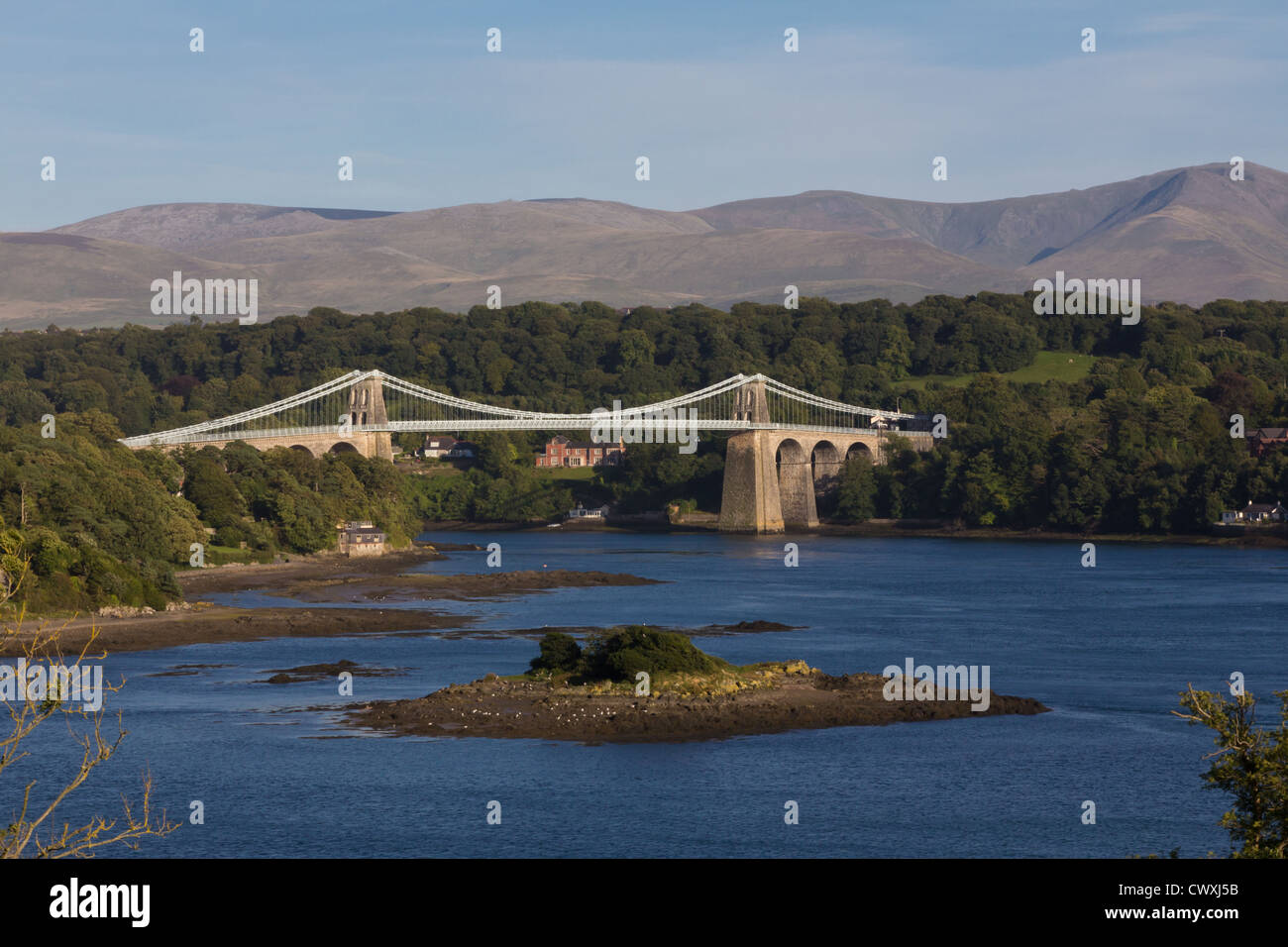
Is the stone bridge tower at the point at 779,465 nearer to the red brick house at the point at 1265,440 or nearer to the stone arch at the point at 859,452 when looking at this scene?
the stone arch at the point at 859,452

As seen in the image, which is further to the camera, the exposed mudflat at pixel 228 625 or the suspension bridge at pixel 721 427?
the suspension bridge at pixel 721 427

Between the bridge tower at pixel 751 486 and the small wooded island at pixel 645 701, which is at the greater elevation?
the bridge tower at pixel 751 486

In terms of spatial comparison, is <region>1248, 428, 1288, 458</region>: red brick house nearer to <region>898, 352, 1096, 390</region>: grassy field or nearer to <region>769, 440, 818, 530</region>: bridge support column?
<region>898, 352, 1096, 390</region>: grassy field

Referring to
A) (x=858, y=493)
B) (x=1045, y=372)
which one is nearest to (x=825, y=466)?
(x=858, y=493)

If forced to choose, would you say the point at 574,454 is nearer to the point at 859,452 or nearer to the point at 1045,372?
the point at 859,452

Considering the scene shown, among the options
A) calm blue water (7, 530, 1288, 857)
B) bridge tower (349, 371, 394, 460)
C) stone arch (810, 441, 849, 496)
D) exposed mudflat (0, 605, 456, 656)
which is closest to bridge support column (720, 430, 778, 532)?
stone arch (810, 441, 849, 496)

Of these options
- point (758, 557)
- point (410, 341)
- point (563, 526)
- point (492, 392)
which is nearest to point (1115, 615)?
point (758, 557)

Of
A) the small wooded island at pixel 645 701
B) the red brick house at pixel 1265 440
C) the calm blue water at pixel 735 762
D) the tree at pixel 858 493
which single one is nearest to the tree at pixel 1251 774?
the calm blue water at pixel 735 762

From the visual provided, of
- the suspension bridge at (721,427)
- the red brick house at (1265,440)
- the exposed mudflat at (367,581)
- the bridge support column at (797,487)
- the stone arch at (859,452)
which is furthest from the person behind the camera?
the stone arch at (859,452)

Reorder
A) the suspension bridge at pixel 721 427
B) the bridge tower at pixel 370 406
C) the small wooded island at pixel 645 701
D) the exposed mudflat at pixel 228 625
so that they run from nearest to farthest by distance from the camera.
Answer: the small wooded island at pixel 645 701, the exposed mudflat at pixel 228 625, the suspension bridge at pixel 721 427, the bridge tower at pixel 370 406

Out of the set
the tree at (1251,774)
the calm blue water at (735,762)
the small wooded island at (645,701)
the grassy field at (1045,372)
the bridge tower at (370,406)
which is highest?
the grassy field at (1045,372)
